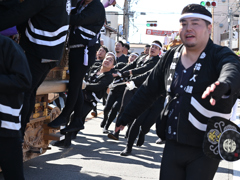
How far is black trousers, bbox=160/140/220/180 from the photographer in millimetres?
3104

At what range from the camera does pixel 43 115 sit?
18.7 ft

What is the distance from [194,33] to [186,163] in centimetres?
103

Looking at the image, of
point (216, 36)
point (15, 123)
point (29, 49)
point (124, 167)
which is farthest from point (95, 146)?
point (216, 36)

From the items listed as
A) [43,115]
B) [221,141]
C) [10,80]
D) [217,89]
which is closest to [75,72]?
[43,115]

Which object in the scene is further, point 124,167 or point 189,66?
point 124,167

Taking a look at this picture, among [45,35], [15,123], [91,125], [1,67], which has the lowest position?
[91,125]

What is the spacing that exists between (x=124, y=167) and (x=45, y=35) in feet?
9.94

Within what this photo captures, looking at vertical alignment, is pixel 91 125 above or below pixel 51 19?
below

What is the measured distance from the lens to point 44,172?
229 inches

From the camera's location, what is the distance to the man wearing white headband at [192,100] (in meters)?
3.11

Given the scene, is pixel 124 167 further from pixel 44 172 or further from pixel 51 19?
pixel 51 19

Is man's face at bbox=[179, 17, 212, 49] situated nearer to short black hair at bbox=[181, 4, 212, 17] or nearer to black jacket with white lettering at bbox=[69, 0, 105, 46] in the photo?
short black hair at bbox=[181, 4, 212, 17]

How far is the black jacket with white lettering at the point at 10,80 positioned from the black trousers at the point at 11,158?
0.06m

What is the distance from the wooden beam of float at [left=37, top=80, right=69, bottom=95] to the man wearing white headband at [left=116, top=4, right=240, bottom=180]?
2166mm
